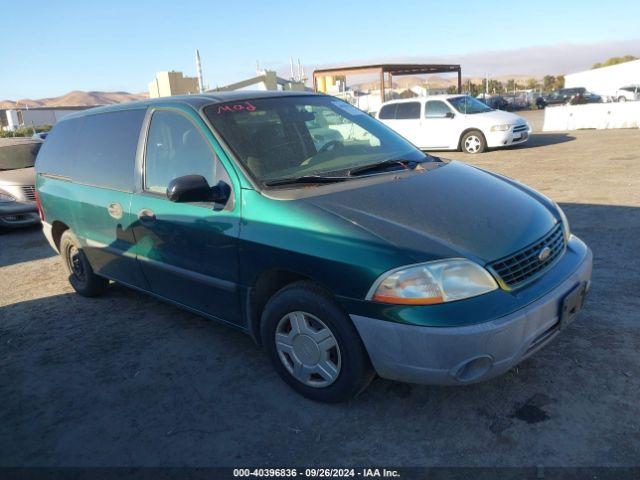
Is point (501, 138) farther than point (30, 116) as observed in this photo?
No

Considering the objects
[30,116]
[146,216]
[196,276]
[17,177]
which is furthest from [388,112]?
[30,116]

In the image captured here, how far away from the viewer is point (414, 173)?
3379 millimetres

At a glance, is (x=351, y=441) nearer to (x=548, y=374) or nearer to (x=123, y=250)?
(x=548, y=374)

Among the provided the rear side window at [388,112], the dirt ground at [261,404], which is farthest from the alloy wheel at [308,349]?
the rear side window at [388,112]

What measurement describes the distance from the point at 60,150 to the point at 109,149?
1078mm

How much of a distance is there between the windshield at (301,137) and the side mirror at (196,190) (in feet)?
0.71

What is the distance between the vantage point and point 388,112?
51.3 ft

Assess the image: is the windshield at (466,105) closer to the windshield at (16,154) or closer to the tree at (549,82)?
the windshield at (16,154)

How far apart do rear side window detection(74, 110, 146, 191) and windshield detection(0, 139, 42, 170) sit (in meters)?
5.89

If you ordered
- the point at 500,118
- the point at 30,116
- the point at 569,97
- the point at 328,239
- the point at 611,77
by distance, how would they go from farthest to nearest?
1. the point at 30,116
2. the point at 611,77
3. the point at 569,97
4. the point at 500,118
5. the point at 328,239

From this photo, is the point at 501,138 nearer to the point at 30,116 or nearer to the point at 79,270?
the point at 79,270

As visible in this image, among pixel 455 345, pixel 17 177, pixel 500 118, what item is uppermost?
pixel 500 118

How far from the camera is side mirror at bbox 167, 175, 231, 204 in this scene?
305cm

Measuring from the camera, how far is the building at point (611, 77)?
52275mm
